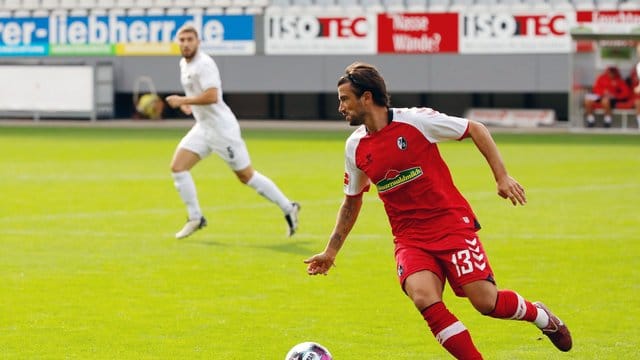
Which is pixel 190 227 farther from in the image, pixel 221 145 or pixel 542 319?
pixel 542 319

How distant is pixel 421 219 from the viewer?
25.1 feet

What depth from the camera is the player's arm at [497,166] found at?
7324mm

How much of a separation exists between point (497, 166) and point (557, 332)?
1253mm

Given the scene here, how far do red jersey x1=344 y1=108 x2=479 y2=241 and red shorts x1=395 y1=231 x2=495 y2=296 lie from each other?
0.19ft

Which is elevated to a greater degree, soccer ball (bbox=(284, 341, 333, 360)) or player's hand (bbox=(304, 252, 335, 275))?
player's hand (bbox=(304, 252, 335, 275))

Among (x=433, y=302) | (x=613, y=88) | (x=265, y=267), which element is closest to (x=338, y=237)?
(x=433, y=302)

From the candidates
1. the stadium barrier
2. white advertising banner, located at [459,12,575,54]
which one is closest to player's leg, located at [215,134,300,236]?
white advertising banner, located at [459,12,575,54]

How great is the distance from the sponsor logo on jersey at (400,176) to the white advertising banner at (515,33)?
31.1m

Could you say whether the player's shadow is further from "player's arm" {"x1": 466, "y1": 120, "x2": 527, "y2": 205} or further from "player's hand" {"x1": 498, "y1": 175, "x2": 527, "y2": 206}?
"player's hand" {"x1": 498, "y1": 175, "x2": 527, "y2": 206}

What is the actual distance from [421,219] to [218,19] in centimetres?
3404

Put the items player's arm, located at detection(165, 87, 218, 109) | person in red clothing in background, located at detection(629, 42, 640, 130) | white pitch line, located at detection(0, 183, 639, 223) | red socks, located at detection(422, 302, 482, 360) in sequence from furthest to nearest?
1. person in red clothing in background, located at detection(629, 42, 640, 130)
2. white pitch line, located at detection(0, 183, 639, 223)
3. player's arm, located at detection(165, 87, 218, 109)
4. red socks, located at detection(422, 302, 482, 360)

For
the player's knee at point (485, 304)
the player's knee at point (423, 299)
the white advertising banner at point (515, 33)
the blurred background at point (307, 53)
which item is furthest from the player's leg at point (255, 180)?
the white advertising banner at point (515, 33)

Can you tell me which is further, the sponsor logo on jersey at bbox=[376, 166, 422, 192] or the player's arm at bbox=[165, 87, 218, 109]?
the player's arm at bbox=[165, 87, 218, 109]

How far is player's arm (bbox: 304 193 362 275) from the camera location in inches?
312
